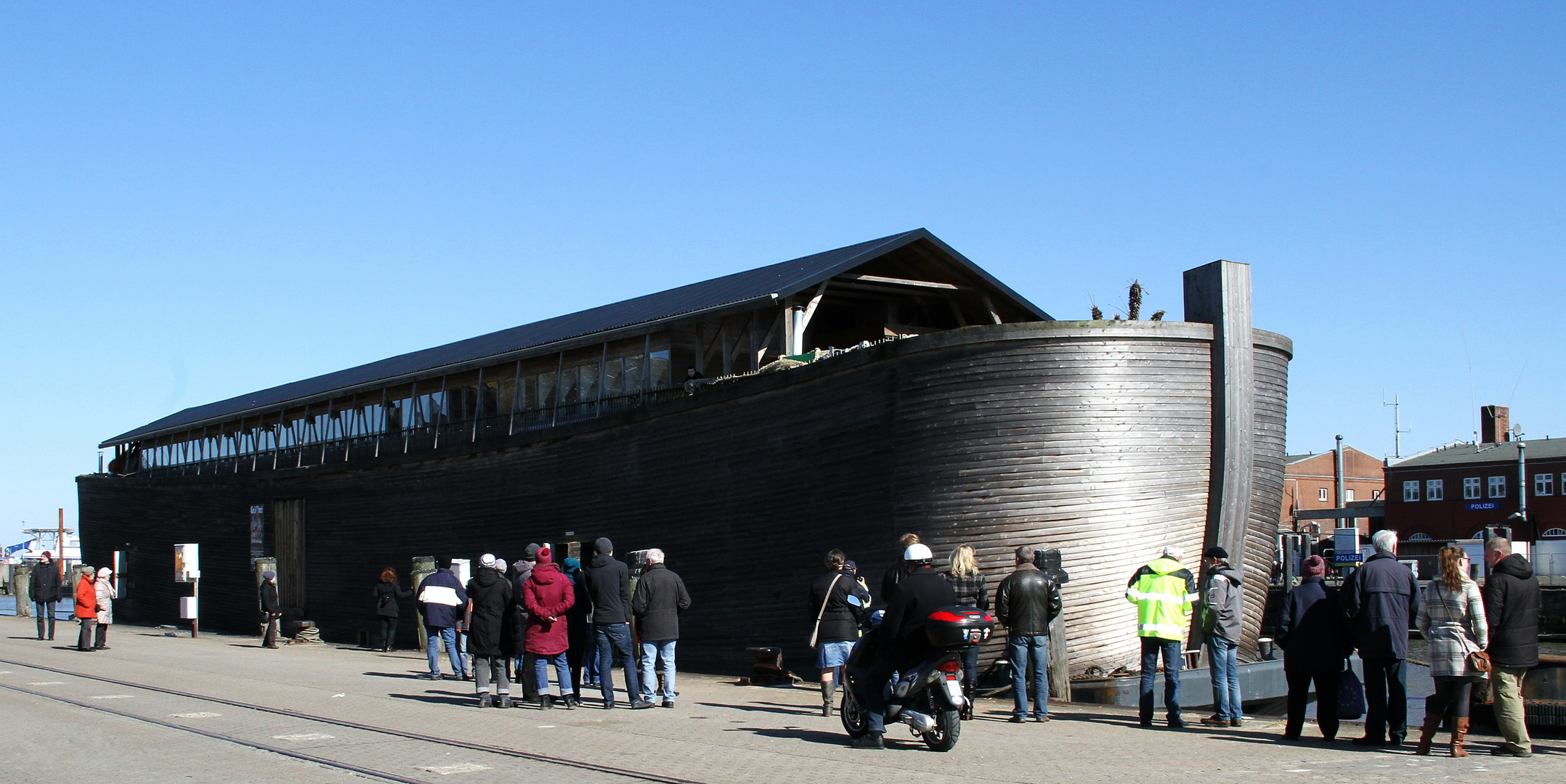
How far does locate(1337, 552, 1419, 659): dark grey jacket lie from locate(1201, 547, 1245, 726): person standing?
3.64 ft

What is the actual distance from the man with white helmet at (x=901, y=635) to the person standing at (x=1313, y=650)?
8.93 feet

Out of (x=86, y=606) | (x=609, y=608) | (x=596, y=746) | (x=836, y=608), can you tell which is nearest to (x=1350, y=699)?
(x=836, y=608)

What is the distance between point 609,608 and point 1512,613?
7.27 metres

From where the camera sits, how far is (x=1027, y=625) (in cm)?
1102

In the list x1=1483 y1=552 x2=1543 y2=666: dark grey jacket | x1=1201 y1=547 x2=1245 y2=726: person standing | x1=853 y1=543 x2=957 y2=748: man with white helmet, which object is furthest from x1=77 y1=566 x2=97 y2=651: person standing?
x1=1483 y1=552 x2=1543 y2=666: dark grey jacket

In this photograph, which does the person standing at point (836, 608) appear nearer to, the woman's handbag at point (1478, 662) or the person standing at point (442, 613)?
the woman's handbag at point (1478, 662)

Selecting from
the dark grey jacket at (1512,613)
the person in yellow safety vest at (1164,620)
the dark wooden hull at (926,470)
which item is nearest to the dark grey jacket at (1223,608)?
the person in yellow safety vest at (1164,620)

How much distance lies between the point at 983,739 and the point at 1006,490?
4.60m

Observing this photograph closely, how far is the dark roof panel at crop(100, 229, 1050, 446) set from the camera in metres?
19.7

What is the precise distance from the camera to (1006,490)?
46.2ft

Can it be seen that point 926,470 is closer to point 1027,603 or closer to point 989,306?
point 1027,603

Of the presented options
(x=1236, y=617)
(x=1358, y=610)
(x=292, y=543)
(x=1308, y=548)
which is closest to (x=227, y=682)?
(x=1236, y=617)

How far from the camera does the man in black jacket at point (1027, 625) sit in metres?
11.0

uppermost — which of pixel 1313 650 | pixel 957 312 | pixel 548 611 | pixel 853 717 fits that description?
pixel 957 312
